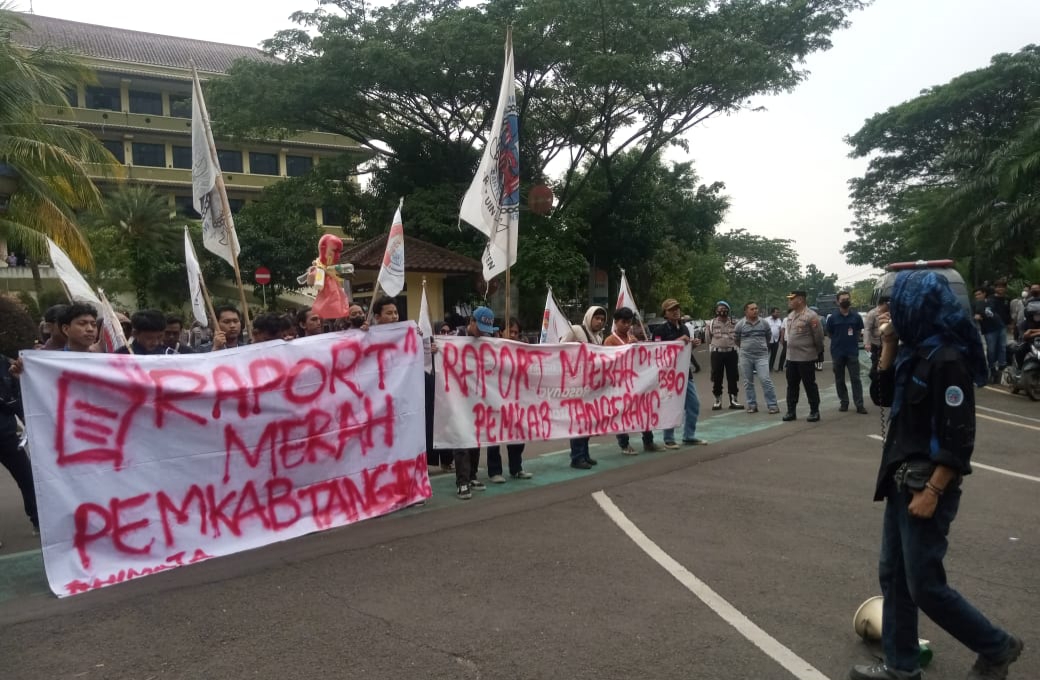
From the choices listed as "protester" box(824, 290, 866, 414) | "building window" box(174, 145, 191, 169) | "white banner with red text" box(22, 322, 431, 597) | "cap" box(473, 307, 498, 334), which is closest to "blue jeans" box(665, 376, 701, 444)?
"cap" box(473, 307, 498, 334)

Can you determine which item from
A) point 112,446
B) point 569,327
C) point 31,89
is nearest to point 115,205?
point 31,89

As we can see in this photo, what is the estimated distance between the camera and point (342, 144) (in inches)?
2126

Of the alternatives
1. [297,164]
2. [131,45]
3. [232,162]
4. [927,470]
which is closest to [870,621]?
[927,470]

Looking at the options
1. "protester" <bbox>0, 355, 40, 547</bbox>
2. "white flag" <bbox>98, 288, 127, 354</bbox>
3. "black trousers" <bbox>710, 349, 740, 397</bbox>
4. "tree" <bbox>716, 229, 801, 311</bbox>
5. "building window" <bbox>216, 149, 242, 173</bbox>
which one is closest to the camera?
"protester" <bbox>0, 355, 40, 547</bbox>

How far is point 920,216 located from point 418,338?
1419 inches

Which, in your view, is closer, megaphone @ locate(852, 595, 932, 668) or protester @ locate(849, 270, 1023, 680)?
protester @ locate(849, 270, 1023, 680)

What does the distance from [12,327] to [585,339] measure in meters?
5.37

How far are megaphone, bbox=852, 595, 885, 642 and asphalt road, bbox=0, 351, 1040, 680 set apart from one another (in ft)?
0.25

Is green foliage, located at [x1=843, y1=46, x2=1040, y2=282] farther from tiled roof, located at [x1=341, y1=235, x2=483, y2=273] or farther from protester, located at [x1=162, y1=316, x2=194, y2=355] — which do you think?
protester, located at [x1=162, y1=316, x2=194, y2=355]

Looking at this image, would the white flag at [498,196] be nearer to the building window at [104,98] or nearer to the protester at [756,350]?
the protester at [756,350]

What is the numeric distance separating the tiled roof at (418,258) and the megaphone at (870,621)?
19303mm

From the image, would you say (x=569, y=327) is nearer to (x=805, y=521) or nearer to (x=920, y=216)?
(x=805, y=521)

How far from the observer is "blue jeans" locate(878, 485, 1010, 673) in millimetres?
3258

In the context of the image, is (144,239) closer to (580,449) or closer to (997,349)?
(997,349)
